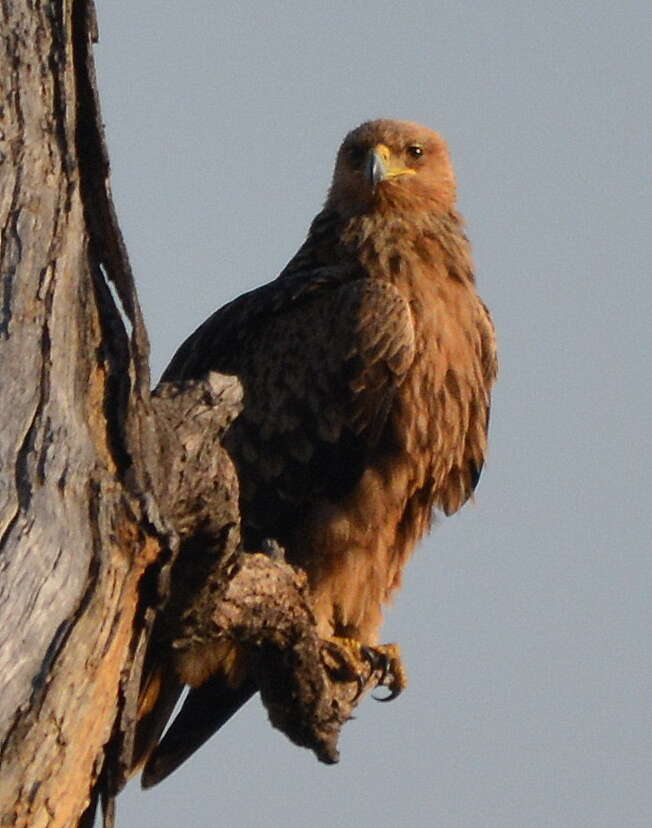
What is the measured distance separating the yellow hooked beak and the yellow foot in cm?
211

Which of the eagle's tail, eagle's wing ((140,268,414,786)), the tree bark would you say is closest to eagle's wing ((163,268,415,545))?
eagle's wing ((140,268,414,786))

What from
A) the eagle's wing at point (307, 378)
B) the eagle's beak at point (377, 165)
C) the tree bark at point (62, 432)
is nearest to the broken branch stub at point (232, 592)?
the tree bark at point (62, 432)

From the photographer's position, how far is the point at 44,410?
148 inches

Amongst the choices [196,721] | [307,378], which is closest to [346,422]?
[307,378]

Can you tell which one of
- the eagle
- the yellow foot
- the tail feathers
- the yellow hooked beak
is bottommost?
the tail feathers

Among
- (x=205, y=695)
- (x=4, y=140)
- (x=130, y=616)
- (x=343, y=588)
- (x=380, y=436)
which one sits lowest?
(x=205, y=695)

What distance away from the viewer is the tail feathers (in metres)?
6.45

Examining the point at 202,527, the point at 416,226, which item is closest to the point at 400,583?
the point at 416,226

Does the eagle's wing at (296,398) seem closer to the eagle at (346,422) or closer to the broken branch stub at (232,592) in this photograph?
the eagle at (346,422)

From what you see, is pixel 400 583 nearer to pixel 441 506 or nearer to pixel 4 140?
pixel 441 506

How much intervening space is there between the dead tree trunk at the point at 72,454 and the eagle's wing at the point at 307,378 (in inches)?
89.8

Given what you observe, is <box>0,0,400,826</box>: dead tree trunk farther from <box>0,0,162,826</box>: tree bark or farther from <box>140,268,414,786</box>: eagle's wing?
<box>140,268,414,786</box>: eagle's wing

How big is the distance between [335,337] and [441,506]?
90 cm

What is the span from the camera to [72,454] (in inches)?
148
